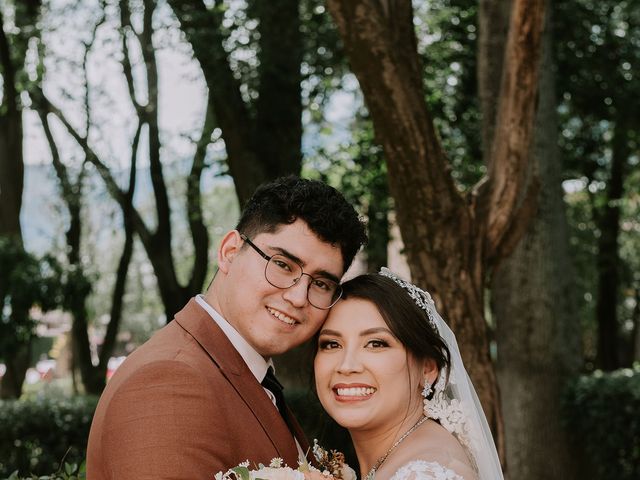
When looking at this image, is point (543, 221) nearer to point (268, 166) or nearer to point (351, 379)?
point (268, 166)

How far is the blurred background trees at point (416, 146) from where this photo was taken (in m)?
5.17

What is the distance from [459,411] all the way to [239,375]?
0.93 m

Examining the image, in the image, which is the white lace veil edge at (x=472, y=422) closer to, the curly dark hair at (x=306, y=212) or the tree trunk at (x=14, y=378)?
the curly dark hair at (x=306, y=212)

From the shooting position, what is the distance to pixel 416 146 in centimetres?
506

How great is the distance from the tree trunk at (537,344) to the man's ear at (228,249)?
5.96 m

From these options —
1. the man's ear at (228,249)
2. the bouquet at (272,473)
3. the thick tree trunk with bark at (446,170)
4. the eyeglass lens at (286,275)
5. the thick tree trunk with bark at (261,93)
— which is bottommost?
the bouquet at (272,473)

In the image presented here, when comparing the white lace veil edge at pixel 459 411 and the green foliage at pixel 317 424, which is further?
the green foliage at pixel 317 424

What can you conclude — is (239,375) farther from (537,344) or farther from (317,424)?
(537,344)

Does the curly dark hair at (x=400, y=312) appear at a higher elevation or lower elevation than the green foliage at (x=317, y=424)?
higher

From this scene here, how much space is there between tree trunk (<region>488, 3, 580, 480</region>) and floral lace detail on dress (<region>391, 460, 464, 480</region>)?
6.09 m

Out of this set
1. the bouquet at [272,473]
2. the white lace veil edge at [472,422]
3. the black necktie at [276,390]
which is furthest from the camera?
the white lace veil edge at [472,422]

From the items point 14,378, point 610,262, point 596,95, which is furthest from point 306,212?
point 610,262

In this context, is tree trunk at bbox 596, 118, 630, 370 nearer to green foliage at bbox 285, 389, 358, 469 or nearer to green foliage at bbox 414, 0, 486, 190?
green foliage at bbox 414, 0, 486, 190


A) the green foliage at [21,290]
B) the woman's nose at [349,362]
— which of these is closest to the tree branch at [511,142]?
the woman's nose at [349,362]
